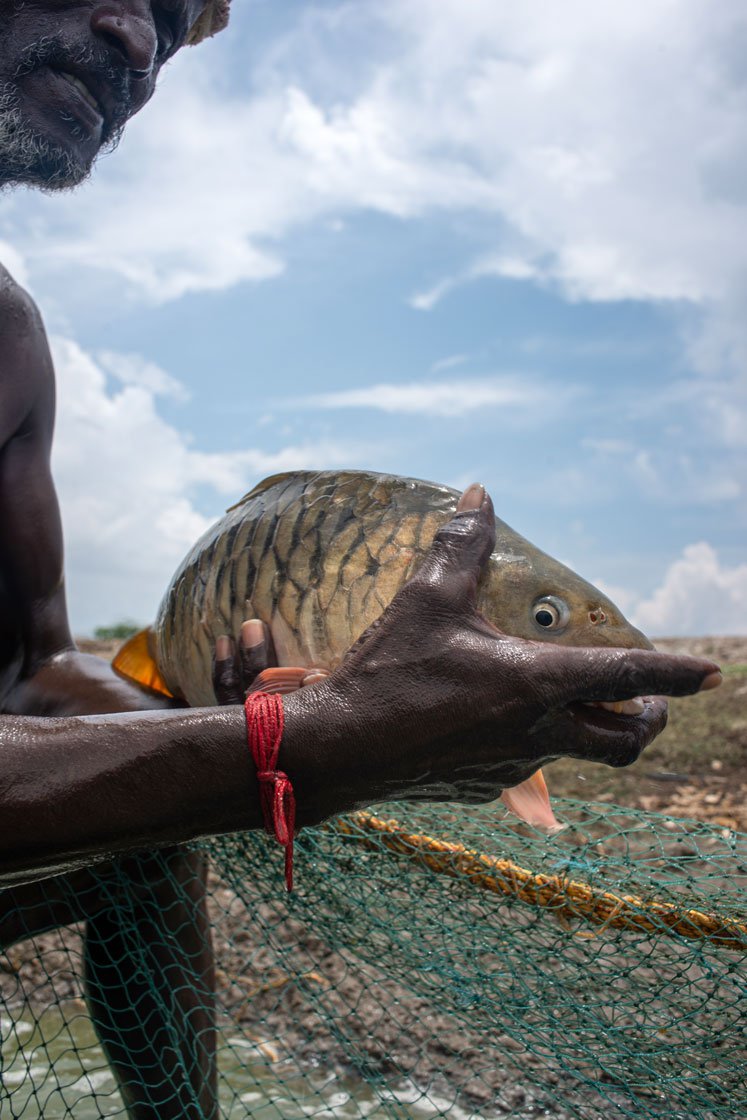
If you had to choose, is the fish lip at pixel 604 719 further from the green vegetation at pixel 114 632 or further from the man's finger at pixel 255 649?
the green vegetation at pixel 114 632

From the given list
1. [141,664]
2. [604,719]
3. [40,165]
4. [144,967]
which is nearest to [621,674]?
[604,719]

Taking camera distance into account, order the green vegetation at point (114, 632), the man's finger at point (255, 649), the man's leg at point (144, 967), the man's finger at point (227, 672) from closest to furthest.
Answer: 1. the man's finger at point (255, 649)
2. the man's finger at point (227, 672)
3. the man's leg at point (144, 967)
4. the green vegetation at point (114, 632)

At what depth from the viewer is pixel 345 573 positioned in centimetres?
232

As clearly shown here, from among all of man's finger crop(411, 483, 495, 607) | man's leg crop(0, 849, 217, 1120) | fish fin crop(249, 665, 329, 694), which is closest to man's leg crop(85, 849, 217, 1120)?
man's leg crop(0, 849, 217, 1120)

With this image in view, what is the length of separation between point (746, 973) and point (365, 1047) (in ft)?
7.18

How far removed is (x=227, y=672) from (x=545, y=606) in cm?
82

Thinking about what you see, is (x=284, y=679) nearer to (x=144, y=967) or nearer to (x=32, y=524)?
(x=144, y=967)

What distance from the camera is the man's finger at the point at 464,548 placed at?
195 cm

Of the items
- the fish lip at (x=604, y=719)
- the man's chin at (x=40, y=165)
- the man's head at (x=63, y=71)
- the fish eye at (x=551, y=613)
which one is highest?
the man's head at (x=63, y=71)

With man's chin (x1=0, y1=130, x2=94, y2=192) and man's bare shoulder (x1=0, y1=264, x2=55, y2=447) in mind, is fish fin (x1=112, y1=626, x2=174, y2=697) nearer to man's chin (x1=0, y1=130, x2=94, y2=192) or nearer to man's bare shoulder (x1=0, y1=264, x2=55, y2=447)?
man's bare shoulder (x1=0, y1=264, x2=55, y2=447)

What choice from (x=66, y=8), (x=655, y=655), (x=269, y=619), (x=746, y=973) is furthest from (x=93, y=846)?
(x=66, y=8)

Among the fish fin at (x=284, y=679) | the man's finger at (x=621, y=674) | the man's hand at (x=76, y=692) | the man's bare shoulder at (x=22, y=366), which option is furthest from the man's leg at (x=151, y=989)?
the man's finger at (x=621, y=674)

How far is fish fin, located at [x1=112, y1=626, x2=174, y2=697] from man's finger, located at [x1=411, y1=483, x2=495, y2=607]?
1.46 m

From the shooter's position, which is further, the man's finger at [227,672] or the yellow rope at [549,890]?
the yellow rope at [549,890]
